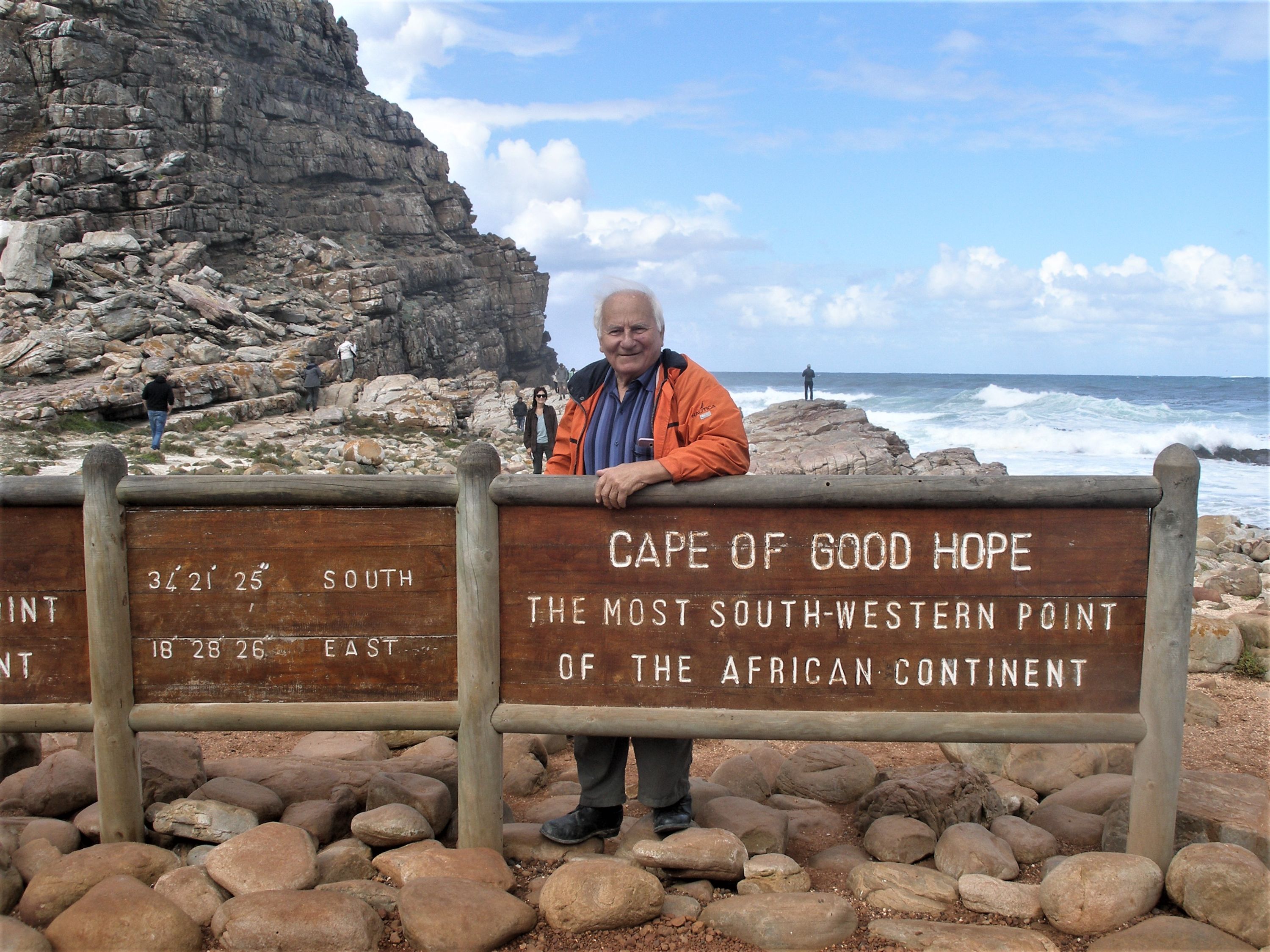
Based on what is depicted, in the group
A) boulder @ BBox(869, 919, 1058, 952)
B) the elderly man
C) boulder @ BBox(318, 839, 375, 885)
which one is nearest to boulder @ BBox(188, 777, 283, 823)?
boulder @ BBox(318, 839, 375, 885)

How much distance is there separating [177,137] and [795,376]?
108157mm

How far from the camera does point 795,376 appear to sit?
141500 mm

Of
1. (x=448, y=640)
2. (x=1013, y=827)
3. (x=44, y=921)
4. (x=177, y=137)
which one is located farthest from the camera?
(x=177, y=137)

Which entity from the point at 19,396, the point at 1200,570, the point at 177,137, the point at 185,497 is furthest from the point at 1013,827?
the point at 177,137

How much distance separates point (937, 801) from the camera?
394cm

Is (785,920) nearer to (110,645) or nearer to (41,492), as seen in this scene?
(110,645)

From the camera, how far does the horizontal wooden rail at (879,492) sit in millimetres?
3252

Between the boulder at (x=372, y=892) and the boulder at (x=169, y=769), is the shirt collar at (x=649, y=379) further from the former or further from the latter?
the boulder at (x=169, y=769)

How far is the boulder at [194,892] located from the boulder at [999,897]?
2.53 m

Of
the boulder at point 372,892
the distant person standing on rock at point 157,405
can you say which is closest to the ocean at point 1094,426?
the boulder at point 372,892

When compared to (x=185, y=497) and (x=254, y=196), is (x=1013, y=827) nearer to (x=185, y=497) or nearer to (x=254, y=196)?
(x=185, y=497)

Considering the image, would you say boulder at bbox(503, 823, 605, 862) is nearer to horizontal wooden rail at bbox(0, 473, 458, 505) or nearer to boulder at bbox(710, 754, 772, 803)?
boulder at bbox(710, 754, 772, 803)

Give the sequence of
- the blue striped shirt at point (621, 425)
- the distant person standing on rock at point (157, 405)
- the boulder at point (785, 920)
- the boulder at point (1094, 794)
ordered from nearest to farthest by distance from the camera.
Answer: the boulder at point (785, 920) < the blue striped shirt at point (621, 425) < the boulder at point (1094, 794) < the distant person standing on rock at point (157, 405)

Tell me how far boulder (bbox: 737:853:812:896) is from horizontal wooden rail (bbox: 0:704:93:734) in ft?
8.37
